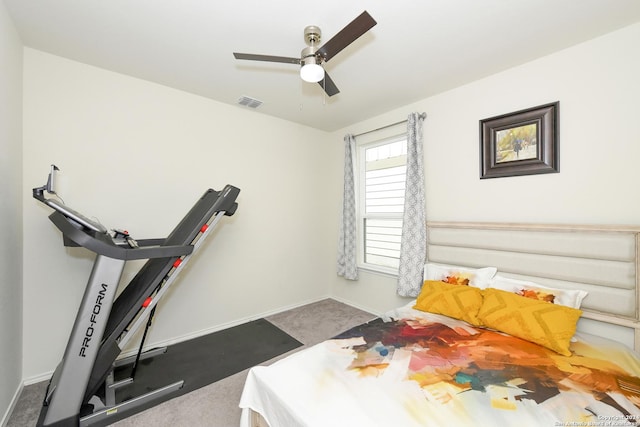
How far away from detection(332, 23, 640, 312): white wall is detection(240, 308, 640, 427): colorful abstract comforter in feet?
3.40

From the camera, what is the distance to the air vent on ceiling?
9.97 ft

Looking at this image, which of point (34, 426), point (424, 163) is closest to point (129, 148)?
point (34, 426)

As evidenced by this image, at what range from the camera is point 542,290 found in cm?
210

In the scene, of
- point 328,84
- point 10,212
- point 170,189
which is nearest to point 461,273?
point 328,84

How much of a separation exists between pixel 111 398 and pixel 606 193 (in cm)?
395

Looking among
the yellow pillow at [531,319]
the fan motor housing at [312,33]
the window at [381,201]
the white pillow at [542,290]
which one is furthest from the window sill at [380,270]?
the fan motor housing at [312,33]

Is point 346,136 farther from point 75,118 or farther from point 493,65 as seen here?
point 75,118

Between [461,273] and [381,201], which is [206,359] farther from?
[381,201]

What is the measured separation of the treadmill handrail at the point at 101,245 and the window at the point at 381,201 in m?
2.58

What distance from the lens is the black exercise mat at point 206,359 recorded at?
2.13m

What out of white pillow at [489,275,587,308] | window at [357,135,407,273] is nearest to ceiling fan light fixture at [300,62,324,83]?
window at [357,135,407,273]

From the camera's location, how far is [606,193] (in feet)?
6.54

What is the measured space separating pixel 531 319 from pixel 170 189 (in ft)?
11.1

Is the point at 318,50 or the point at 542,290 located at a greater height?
the point at 318,50
